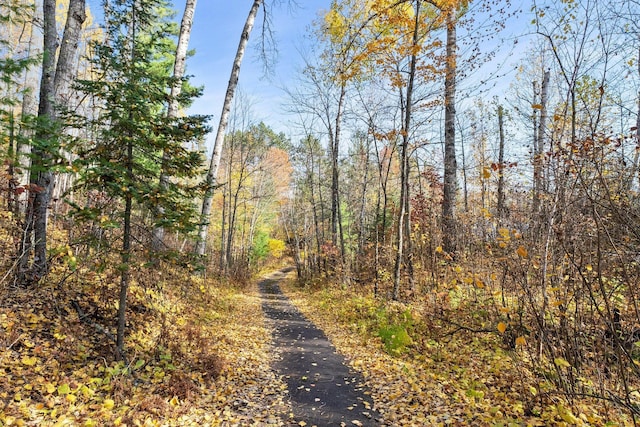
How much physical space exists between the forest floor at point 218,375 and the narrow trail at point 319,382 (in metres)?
0.03

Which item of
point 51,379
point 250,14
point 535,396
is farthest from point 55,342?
point 250,14

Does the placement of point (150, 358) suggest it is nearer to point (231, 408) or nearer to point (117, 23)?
point (231, 408)

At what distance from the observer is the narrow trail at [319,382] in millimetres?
4227

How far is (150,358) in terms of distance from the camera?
505 centimetres

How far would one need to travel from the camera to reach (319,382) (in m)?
5.25

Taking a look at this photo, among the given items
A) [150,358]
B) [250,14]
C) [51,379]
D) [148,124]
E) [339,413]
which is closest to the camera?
[51,379]

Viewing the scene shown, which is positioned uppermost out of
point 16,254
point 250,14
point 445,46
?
point 250,14

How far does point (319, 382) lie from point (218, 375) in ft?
5.21

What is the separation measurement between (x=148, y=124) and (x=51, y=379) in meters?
3.35

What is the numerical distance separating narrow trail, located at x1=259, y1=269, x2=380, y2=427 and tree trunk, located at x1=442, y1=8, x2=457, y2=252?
4.45m

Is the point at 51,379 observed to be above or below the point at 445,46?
below

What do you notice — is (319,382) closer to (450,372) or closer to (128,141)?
(450,372)

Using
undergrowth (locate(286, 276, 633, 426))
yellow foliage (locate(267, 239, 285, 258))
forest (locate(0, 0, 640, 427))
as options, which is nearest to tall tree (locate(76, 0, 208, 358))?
forest (locate(0, 0, 640, 427))

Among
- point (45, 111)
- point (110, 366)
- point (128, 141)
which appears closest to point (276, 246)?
point (45, 111)
